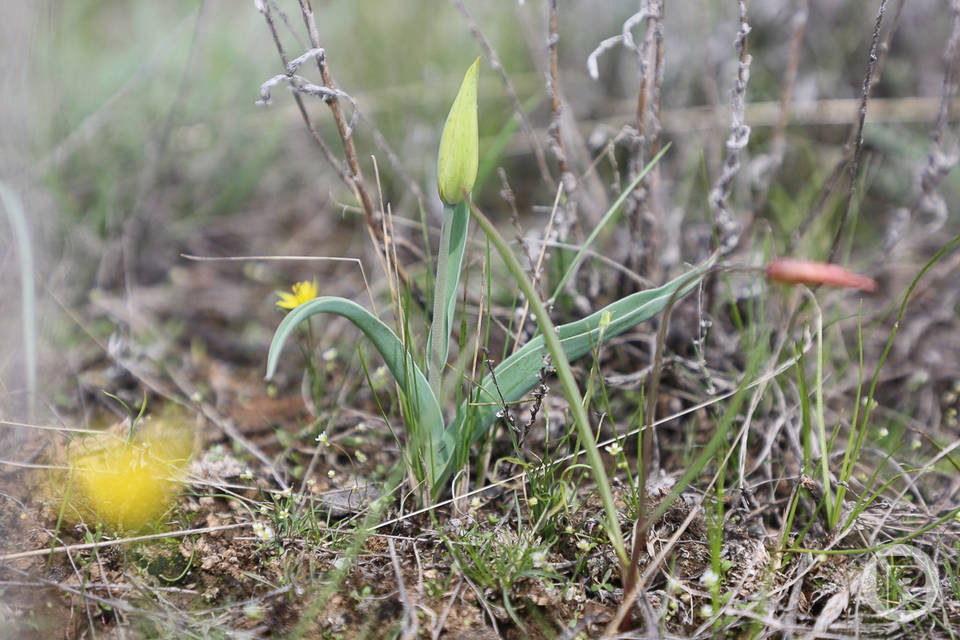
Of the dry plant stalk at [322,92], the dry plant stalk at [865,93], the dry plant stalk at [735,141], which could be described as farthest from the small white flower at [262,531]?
the dry plant stalk at [865,93]

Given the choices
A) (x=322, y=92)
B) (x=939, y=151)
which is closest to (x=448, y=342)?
(x=322, y=92)

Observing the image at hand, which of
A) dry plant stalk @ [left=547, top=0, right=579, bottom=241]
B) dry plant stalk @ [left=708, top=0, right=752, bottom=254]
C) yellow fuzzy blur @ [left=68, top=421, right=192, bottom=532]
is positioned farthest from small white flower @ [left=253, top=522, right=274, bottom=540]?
dry plant stalk @ [left=708, top=0, right=752, bottom=254]

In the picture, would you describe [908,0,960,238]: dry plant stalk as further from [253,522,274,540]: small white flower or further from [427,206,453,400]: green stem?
[253,522,274,540]: small white flower

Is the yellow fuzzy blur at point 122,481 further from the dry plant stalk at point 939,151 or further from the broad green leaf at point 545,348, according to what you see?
the dry plant stalk at point 939,151

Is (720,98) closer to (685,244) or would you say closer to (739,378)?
(685,244)

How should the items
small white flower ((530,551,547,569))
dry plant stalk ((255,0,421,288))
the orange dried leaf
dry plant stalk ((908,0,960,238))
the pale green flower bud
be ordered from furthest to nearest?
dry plant stalk ((908,0,960,238)) → dry plant stalk ((255,0,421,288)) → small white flower ((530,551,547,569)) → the pale green flower bud → the orange dried leaf
